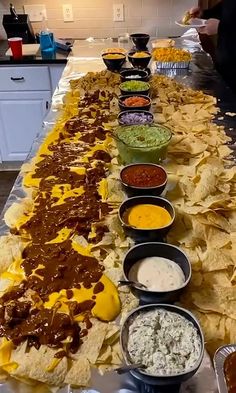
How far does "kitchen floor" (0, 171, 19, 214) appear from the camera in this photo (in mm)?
3514

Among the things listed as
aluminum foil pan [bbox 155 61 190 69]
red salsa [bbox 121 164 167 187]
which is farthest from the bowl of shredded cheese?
red salsa [bbox 121 164 167 187]

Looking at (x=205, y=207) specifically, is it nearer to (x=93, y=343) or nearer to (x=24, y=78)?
(x=93, y=343)

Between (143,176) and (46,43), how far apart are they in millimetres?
2169

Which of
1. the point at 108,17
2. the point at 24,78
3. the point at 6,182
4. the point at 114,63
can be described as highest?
the point at 108,17

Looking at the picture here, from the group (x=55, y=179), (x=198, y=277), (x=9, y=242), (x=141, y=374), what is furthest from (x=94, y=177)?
(x=141, y=374)

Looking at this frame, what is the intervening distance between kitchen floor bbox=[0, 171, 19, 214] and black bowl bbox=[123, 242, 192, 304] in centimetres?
237

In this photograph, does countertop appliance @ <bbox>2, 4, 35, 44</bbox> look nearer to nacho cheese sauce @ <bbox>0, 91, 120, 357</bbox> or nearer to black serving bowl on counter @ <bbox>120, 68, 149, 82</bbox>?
black serving bowl on counter @ <bbox>120, 68, 149, 82</bbox>

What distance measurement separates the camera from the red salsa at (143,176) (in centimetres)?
155

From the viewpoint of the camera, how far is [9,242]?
4.39ft

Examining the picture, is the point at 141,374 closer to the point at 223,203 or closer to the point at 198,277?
the point at 198,277

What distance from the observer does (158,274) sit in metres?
1.16

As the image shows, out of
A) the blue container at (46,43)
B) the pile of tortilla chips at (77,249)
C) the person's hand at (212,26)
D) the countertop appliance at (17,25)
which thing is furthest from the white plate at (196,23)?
the countertop appliance at (17,25)

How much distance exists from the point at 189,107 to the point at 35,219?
122 cm

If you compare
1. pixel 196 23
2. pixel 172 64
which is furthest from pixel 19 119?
pixel 196 23
